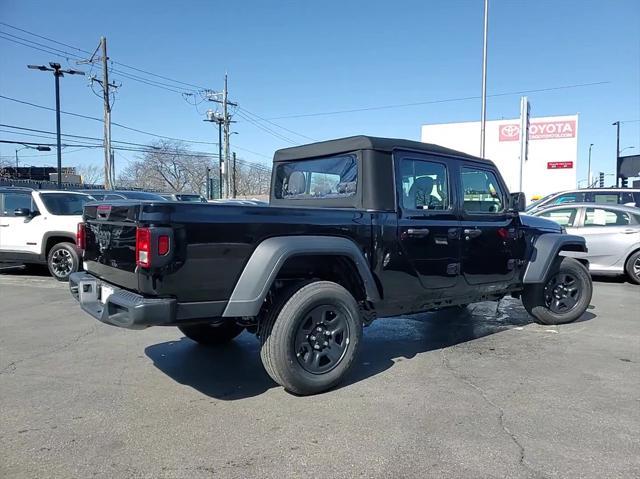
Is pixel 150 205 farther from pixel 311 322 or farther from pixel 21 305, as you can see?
pixel 21 305

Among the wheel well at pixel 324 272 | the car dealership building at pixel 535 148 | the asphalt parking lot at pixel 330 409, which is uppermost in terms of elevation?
the car dealership building at pixel 535 148

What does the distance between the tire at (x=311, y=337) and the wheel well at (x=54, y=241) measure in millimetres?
6957

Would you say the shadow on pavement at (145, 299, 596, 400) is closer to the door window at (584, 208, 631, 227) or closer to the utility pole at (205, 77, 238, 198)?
the door window at (584, 208, 631, 227)

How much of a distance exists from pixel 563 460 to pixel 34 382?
402 centimetres

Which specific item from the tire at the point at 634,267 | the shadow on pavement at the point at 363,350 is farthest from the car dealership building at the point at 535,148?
the shadow on pavement at the point at 363,350

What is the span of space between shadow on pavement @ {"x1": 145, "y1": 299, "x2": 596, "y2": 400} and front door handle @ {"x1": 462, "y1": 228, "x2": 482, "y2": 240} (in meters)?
1.25

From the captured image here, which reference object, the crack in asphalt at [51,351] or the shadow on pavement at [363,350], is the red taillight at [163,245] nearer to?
the shadow on pavement at [363,350]

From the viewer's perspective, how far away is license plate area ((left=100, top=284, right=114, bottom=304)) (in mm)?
3887

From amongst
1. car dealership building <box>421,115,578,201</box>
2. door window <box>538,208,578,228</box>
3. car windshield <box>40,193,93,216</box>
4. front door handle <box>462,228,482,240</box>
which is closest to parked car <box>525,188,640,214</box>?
door window <box>538,208,578,228</box>

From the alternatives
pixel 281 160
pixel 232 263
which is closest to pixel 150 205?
pixel 232 263

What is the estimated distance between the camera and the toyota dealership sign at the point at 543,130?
3456 cm

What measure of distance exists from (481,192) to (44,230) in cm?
790

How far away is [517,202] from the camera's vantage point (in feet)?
18.5

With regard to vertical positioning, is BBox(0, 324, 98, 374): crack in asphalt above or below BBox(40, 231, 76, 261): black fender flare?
below
